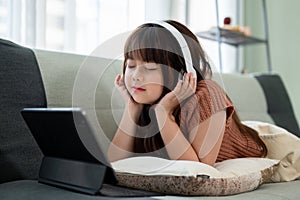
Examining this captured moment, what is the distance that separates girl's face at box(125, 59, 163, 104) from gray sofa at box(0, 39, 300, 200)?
6.2 inches

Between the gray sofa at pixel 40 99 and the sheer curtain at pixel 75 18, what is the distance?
51cm

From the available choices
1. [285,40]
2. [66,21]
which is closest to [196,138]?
[66,21]

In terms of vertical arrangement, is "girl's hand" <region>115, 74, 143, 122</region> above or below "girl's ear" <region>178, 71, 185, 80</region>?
below

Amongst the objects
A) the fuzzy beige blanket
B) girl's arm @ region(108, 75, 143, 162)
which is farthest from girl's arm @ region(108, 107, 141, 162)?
the fuzzy beige blanket

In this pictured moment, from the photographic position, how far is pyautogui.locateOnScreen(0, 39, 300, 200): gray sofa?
1047 mm

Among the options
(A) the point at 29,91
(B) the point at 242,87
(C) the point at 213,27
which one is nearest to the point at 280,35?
(C) the point at 213,27

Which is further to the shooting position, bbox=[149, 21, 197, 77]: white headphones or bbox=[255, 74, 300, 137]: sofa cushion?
bbox=[255, 74, 300, 137]: sofa cushion

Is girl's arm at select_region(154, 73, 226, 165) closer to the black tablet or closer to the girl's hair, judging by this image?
the girl's hair

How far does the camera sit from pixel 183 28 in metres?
1.24

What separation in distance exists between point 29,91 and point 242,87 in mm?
1073

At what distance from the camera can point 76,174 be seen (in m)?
0.93

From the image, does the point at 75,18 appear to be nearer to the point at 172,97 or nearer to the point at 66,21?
the point at 66,21

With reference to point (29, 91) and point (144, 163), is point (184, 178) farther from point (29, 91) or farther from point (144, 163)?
point (29, 91)

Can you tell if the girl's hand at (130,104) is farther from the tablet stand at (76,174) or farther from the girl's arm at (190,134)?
the tablet stand at (76,174)
